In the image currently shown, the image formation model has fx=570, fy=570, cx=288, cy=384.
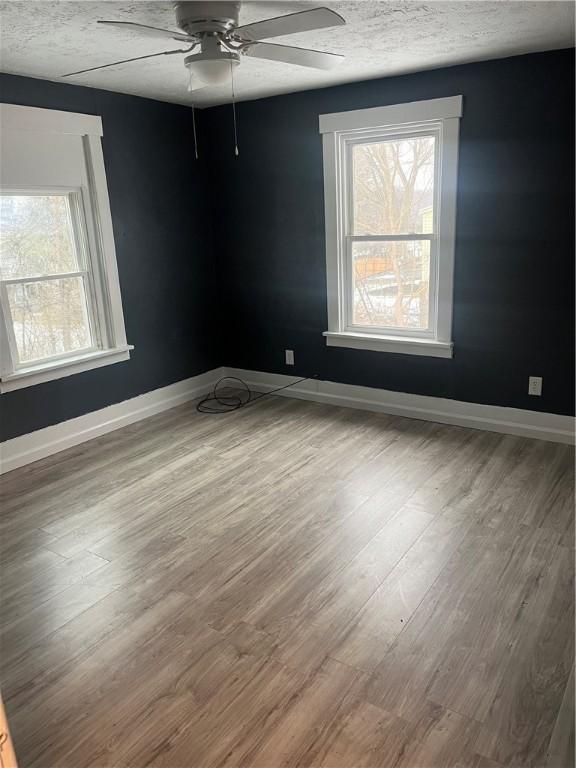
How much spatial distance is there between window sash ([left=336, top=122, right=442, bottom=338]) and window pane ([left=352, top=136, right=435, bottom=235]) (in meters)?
0.03

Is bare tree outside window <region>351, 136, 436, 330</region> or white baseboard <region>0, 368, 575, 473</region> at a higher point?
bare tree outside window <region>351, 136, 436, 330</region>

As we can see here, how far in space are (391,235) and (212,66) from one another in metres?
2.01

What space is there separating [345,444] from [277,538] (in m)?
1.23

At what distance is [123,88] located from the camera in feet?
12.9

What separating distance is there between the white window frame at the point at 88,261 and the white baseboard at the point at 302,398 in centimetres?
39

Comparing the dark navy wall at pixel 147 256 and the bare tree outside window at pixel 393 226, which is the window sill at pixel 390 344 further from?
the dark navy wall at pixel 147 256

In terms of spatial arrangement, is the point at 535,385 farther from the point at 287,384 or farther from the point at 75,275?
the point at 75,275

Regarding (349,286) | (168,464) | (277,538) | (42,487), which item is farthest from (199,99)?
(277,538)

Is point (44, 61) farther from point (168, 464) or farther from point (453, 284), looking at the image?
point (453, 284)

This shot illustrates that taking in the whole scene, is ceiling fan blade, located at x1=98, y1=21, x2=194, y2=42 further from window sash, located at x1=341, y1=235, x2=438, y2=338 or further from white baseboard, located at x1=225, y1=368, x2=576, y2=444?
white baseboard, located at x1=225, y1=368, x2=576, y2=444

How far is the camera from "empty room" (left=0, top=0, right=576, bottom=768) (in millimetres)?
1896

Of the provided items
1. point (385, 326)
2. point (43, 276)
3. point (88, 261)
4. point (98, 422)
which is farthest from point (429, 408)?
point (43, 276)

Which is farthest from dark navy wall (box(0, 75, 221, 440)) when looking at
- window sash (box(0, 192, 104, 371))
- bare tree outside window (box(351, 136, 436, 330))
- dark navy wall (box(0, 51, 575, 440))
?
bare tree outside window (box(351, 136, 436, 330))

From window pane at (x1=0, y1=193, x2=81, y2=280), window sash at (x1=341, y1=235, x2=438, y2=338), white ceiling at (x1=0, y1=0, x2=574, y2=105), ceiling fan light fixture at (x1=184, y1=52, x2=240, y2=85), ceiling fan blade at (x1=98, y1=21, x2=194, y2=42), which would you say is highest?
white ceiling at (x1=0, y1=0, x2=574, y2=105)
